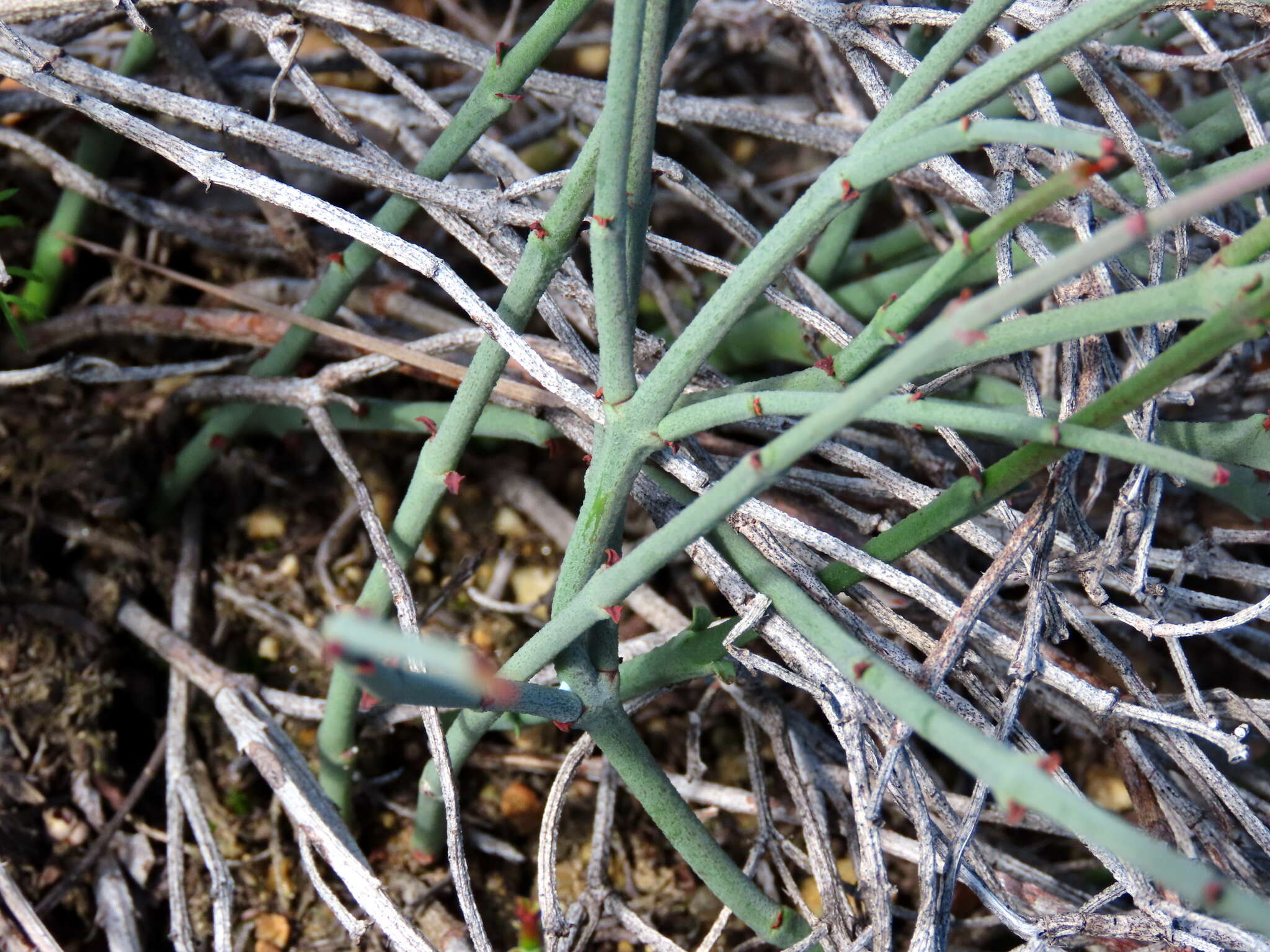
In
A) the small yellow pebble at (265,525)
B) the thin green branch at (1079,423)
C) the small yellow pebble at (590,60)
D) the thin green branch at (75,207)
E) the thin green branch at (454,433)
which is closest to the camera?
the thin green branch at (1079,423)

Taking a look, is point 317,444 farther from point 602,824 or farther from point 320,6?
point 602,824

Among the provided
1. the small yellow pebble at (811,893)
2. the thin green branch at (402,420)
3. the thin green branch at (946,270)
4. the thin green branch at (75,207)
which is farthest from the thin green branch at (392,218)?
the small yellow pebble at (811,893)

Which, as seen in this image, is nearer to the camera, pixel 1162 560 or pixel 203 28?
pixel 1162 560

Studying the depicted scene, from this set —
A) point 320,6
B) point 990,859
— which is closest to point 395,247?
point 320,6

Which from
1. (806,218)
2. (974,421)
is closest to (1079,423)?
(974,421)

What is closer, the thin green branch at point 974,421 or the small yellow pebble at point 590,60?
the thin green branch at point 974,421

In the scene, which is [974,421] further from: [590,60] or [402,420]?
[590,60]

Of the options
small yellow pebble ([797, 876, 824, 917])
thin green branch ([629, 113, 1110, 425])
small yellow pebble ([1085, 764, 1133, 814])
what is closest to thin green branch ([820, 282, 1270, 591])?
thin green branch ([629, 113, 1110, 425])

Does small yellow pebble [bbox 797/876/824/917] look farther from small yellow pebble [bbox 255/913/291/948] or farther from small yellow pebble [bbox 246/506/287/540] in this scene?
small yellow pebble [bbox 246/506/287/540]

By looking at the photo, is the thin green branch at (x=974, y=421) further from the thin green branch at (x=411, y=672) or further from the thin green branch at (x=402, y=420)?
the thin green branch at (x=402, y=420)
